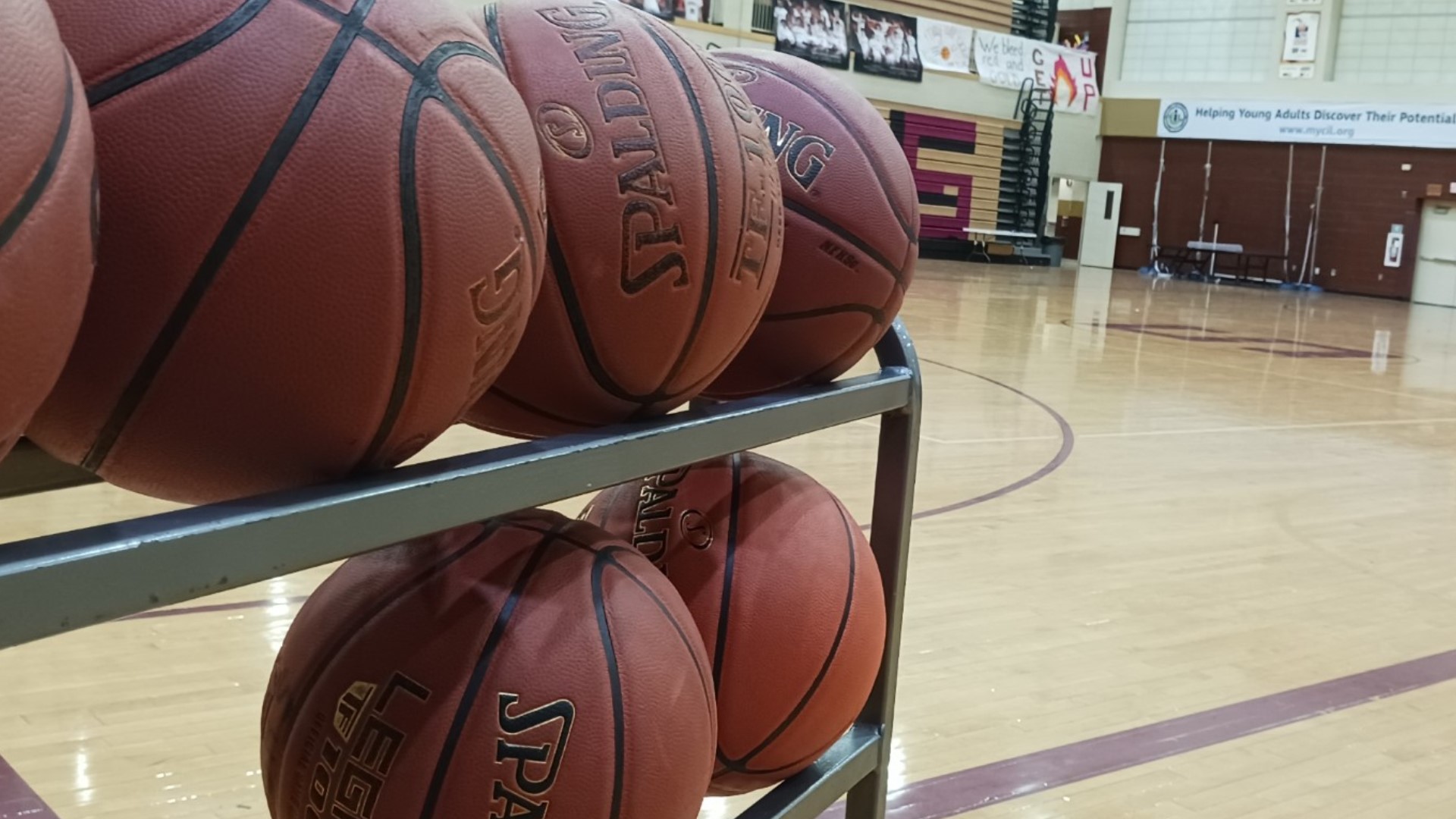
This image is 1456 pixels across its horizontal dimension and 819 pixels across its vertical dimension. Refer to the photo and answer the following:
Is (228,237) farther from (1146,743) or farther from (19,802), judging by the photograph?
(1146,743)

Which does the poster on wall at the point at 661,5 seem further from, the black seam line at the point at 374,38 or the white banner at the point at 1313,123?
the black seam line at the point at 374,38

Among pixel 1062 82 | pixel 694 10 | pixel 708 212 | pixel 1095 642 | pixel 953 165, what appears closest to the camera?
pixel 708 212

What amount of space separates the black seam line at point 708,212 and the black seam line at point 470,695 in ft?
0.78

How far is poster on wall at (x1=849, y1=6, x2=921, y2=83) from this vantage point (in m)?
15.4

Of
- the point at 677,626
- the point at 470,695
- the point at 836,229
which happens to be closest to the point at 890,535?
the point at 836,229

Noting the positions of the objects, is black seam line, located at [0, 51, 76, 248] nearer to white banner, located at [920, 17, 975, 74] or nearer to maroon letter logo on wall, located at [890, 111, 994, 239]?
maroon letter logo on wall, located at [890, 111, 994, 239]

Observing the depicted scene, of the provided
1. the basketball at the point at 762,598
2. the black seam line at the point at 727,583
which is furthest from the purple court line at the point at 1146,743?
the black seam line at the point at 727,583

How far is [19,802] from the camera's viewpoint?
1.75m

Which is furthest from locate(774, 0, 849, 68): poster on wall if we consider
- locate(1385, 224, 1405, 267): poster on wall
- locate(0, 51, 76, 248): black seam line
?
locate(0, 51, 76, 248): black seam line

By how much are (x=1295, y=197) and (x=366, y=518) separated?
18546 mm

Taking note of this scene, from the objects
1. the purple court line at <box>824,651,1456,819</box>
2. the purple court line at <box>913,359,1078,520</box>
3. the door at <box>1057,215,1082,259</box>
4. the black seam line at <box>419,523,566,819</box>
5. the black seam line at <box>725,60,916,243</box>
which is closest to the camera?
the black seam line at <box>419,523,566,819</box>

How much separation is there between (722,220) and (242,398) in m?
0.51

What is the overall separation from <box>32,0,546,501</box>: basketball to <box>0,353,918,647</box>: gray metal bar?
6cm

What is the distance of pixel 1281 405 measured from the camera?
6719 millimetres
